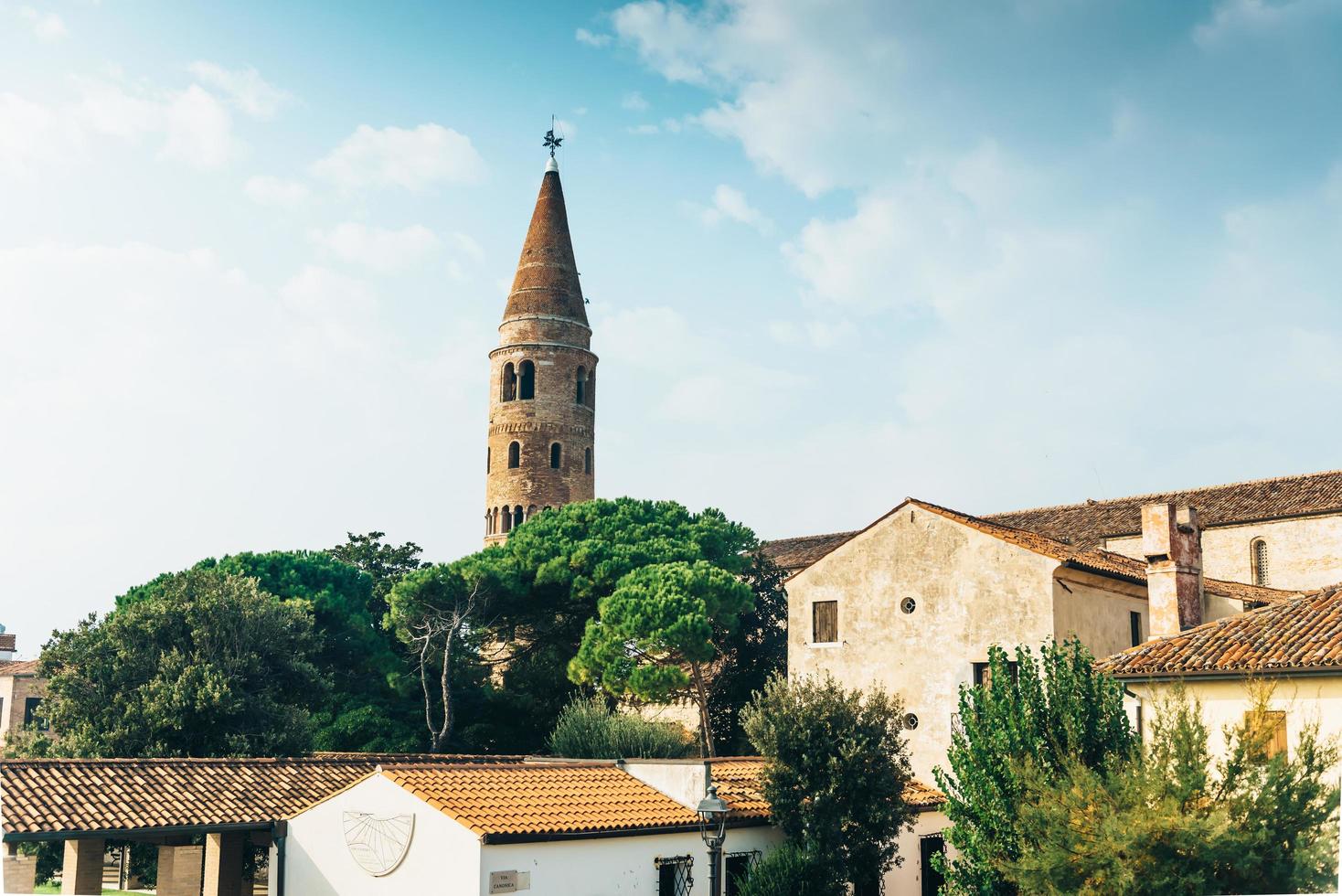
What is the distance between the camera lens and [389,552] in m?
57.1

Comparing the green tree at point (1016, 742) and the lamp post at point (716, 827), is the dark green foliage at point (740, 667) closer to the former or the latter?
the lamp post at point (716, 827)

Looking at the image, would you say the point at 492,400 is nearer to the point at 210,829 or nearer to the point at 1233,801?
the point at 210,829

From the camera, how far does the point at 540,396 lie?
60.3 m

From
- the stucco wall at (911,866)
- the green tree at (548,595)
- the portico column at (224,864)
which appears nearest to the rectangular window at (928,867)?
the stucco wall at (911,866)

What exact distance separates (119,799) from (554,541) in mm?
22231

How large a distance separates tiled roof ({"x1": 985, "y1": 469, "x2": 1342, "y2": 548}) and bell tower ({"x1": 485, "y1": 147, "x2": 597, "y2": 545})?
22115 mm

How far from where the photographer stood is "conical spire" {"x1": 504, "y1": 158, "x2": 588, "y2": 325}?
202 feet

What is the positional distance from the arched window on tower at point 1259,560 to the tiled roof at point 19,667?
57831 mm

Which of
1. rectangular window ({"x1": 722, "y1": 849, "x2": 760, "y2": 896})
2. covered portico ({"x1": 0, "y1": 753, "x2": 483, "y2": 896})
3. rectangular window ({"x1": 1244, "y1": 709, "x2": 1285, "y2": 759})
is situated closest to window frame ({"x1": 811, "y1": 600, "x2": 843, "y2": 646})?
rectangular window ({"x1": 722, "y1": 849, "x2": 760, "y2": 896})

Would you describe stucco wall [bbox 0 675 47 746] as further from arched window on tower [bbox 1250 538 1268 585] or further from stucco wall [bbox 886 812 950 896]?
arched window on tower [bbox 1250 538 1268 585]

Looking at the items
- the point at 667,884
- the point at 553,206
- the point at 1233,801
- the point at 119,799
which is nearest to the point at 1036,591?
the point at 667,884

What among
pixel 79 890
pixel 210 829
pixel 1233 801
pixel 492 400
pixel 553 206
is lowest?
pixel 79 890

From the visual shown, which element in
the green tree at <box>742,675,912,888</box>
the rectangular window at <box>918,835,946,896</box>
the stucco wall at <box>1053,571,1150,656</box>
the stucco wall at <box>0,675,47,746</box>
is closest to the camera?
the green tree at <box>742,675,912,888</box>

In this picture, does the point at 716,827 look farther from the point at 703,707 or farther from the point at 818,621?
the point at 703,707
